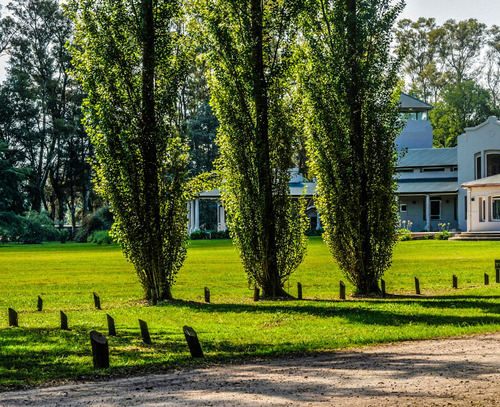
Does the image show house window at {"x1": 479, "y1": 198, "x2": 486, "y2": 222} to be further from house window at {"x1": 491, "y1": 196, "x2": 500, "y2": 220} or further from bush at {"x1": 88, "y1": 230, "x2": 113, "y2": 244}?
bush at {"x1": 88, "y1": 230, "x2": 113, "y2": 244}

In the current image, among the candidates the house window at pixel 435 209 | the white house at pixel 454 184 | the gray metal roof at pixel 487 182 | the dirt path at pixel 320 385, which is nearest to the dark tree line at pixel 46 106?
the white house at pixel 454 184

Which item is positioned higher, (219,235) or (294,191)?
(294,191)

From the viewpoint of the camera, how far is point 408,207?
5444 centimetres

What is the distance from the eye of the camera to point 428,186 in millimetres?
52250

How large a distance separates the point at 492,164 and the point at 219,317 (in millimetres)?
40200

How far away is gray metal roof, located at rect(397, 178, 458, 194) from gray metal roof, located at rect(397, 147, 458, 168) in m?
1.33

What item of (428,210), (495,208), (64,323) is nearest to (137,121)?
(64,323)

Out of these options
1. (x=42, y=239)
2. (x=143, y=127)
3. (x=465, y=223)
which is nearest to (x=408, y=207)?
(x=465, y=223)

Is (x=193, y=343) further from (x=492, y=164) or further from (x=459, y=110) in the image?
(x=459, y=110)

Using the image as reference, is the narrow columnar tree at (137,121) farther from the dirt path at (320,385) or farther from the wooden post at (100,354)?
the dirt path at (320,385)

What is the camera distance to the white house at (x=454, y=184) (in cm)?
4569

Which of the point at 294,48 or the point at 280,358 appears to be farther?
the point at 294,48

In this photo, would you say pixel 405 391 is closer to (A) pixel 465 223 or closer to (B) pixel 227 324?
(B) pixel 227 324

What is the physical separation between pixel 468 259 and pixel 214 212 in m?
45.2
